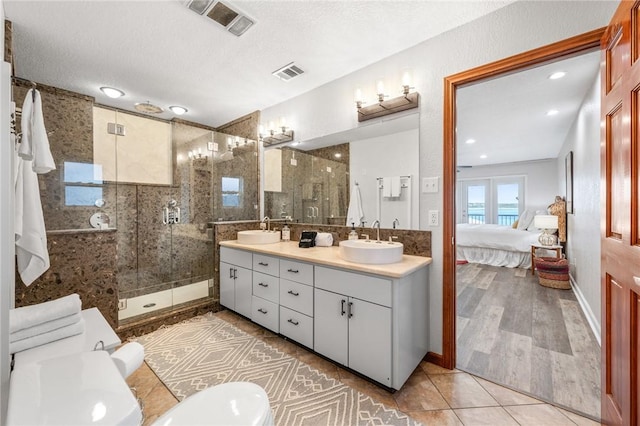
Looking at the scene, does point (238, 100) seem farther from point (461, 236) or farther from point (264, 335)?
point (461, 236)

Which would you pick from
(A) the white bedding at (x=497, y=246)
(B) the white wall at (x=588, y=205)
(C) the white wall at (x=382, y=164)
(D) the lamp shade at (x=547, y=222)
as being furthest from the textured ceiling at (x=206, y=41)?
(A) the white bedding at (x=497, y=246)

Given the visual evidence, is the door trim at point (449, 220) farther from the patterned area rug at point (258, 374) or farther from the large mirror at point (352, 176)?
the patterned area rug at point (258, 374)

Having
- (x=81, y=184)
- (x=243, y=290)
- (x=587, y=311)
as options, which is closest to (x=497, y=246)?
(x=587, y=311)

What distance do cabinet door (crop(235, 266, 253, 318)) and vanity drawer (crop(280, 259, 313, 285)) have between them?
0.52 metres

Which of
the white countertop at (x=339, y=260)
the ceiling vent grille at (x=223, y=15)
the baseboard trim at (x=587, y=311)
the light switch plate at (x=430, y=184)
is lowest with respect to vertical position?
the baseboard trim at (x=587, y=311)

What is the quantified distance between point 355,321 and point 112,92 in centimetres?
335

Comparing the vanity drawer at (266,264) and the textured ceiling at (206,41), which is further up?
the textured ceiling at (206,41)

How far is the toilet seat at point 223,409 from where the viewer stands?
33.2 inches

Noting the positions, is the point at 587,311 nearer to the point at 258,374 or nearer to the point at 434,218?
the point at 434,218

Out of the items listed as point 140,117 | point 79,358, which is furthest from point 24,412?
point 140,117

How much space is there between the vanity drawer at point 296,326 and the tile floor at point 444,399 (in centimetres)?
19

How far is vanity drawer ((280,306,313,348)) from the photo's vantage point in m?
2.09

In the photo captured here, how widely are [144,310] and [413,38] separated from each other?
11.7ft

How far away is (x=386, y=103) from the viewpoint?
2207mm
